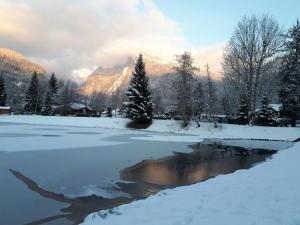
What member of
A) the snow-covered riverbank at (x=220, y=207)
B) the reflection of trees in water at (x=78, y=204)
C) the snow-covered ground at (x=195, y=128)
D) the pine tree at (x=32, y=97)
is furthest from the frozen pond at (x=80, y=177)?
the pine tree at (x=32, y=97)

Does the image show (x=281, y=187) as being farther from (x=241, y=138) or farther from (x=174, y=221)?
(x=241, y=138)

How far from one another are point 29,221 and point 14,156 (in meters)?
10.7

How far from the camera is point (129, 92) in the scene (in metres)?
53.0

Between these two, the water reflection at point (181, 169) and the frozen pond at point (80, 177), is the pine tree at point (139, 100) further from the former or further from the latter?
the water reflection at point (181, 169)

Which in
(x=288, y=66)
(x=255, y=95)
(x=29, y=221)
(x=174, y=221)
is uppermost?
(x=288, y=66)

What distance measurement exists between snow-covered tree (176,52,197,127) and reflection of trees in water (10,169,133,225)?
3734cm

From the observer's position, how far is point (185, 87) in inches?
1948

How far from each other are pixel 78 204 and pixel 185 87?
40.4m

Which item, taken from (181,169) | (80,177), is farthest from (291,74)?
(80,177)

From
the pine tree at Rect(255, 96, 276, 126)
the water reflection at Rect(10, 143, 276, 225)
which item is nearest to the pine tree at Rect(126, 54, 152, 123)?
the pine tree at Rect(255, 96, 276, 126)

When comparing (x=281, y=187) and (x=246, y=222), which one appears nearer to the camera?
(x=246, y=222)

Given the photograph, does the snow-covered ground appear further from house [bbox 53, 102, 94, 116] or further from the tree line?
house [bbox 53, 102, 94, 116]

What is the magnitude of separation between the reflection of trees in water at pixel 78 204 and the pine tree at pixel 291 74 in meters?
33.2

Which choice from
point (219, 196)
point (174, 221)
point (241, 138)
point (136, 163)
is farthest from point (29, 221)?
point (241, 138)
